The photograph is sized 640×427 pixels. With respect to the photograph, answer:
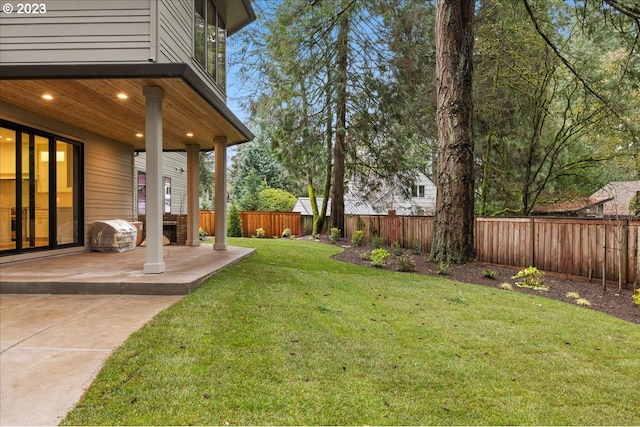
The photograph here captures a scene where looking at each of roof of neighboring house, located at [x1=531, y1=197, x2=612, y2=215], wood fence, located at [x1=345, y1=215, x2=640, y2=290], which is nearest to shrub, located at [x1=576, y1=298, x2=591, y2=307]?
wood fence, located at [x1=345, y1=215, x2=640, y2=290]

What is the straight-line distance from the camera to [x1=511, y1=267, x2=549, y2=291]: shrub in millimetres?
6238

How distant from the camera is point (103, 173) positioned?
9.04m

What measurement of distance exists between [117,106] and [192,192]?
339 cm

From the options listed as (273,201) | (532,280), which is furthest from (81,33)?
(273,201)

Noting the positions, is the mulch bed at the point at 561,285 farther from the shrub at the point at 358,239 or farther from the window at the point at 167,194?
the window at the point at 167,194

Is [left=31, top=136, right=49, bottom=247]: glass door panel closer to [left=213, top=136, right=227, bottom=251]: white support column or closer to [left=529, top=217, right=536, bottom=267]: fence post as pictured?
[left=213, top=136, right=227, bottom=251]: white support column

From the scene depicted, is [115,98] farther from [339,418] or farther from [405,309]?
[339,418]

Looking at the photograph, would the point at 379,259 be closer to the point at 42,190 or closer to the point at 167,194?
the point at 42,190

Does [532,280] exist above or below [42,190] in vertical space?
below

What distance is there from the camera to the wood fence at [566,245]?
585 centimetres

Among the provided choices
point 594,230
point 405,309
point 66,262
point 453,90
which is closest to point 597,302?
point 594,230

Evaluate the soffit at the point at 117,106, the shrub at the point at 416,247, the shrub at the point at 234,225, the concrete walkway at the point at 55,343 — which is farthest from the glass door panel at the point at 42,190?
Result: the shrub at the point at 234,225

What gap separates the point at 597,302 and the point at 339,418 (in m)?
5.01

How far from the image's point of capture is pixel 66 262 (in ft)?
21.3
